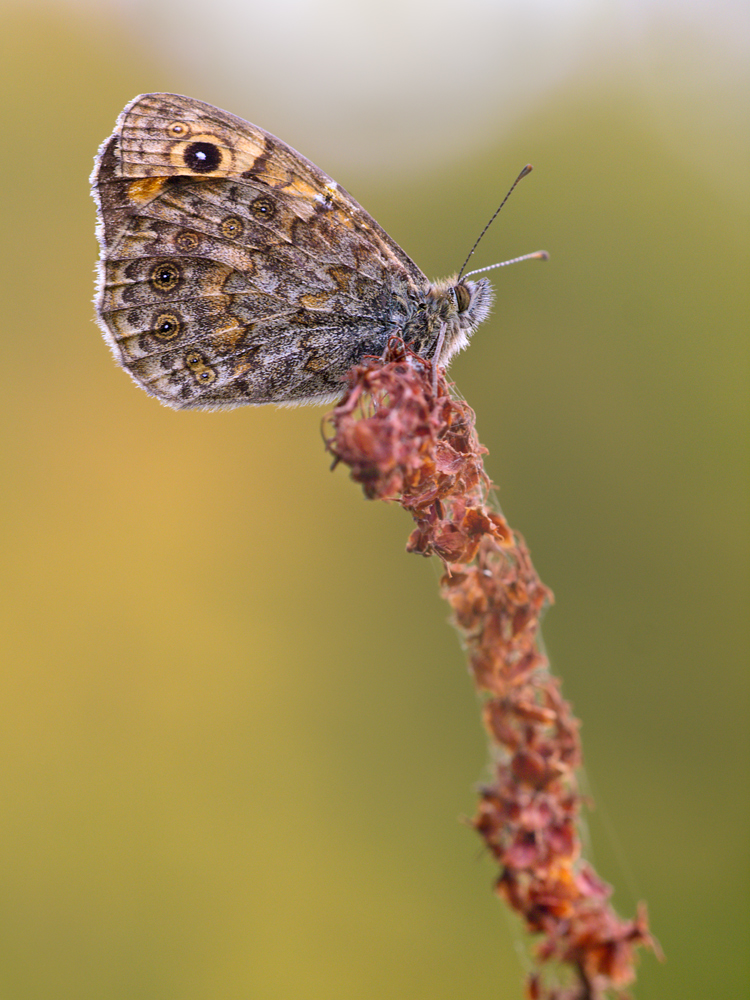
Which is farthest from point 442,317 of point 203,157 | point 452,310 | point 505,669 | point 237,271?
point 505,669

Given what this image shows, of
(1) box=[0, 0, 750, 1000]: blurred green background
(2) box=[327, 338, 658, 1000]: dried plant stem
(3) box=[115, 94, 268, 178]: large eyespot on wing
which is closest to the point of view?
(2) box=[327, 338, 658, 1000]: dried plant stem

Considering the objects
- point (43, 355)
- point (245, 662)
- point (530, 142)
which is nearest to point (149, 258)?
point (245, 662)

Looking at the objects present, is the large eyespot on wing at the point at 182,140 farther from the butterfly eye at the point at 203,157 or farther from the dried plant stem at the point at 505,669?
the dried plant stem at the point at 505,669

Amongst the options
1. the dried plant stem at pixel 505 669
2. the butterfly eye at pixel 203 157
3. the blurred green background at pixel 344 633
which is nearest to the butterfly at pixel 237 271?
the butterfly eye at pixel 203 157

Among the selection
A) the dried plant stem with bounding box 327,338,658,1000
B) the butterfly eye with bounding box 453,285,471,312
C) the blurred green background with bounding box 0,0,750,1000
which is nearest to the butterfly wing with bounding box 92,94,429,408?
the butterfly eye with bounding box 453,285,471,312

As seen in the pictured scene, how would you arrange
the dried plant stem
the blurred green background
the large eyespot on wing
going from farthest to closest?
the blurred green background → the large eyespot on wing → the dried plant stem

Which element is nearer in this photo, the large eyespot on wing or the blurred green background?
the large eyespot on wing

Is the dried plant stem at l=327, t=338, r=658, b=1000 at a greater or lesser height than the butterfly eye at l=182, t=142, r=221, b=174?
lesser

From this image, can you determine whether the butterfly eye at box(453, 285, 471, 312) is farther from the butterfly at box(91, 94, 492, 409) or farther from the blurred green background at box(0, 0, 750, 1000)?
the blurred green background at box(0, 0, 750, 1000)
